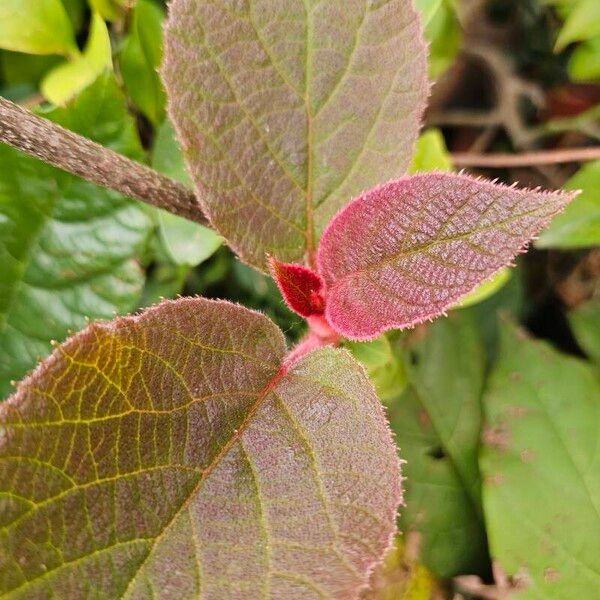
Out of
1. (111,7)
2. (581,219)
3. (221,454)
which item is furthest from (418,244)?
(111,7)

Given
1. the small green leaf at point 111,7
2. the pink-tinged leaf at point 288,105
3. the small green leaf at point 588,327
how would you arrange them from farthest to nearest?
the small green leaf at point 588,327 < the small green leaf at point 111,7 < the pink-tinged leaf at point 288,105

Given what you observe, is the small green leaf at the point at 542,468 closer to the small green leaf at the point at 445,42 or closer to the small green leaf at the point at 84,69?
the small green leaf at the point at 445,42

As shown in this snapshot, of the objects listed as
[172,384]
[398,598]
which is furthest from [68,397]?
[398,598]

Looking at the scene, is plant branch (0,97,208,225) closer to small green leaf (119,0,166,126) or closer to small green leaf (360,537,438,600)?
small green leaf (119,0,166,126)

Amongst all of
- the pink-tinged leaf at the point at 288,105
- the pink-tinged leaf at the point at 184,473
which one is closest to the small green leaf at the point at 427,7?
the pink-tinged leaf at the point at 288,105

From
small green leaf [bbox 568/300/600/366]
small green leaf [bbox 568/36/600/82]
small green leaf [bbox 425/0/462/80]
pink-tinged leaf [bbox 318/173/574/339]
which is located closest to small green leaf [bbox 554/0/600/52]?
small green leaf [bbox 568/36/600/82]

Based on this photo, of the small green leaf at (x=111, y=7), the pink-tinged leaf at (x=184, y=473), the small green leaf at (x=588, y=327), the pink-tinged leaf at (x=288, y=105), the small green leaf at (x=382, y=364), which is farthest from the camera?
the small green leaf at (x=588, y=327)
